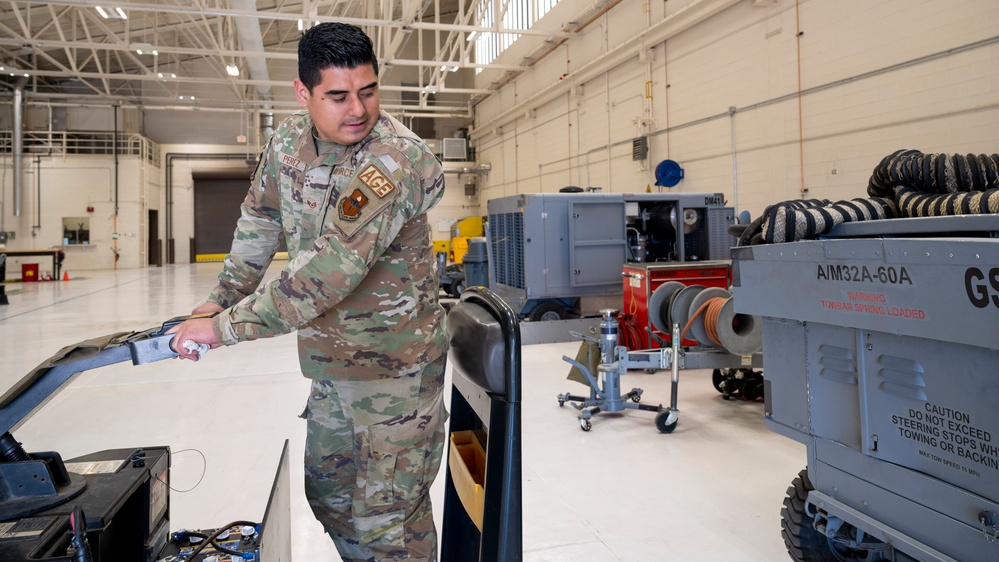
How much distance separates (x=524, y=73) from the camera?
677 inches

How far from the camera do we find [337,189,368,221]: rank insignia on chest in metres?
1.31

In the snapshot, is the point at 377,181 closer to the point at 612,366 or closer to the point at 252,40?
the point at 612,366

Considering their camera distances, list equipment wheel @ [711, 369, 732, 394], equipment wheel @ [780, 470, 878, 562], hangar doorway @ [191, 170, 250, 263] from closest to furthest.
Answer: equipment wheel @ [780, 470, 878, 562] < equipment wheel @ [711, 369, 732, 394] < hangar doorway @ [191, 170, 250, 263]

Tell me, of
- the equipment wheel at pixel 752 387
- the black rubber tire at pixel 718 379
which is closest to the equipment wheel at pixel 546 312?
the black rubber tire at pixel 718 379

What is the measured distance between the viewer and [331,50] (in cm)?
144

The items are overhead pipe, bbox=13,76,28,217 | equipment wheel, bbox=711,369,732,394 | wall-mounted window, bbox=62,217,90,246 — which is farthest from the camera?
wall-mounted window, bbox=62,217,90,246

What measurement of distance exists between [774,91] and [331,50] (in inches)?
332

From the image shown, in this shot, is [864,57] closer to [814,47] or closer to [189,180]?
[814,47]

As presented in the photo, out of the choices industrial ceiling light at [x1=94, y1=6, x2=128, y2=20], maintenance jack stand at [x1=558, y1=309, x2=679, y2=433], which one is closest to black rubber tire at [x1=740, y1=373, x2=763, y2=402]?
maintenance jack stand at [x1=558, y1=309, x2=679, y2=433]

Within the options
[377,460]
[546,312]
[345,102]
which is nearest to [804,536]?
[377,460]

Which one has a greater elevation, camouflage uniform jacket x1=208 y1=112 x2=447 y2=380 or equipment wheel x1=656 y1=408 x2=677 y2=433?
camouflage uniform jacket x1=208 y1=112 x2=447 y2=380

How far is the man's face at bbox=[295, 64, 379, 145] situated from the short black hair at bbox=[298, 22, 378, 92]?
14mm

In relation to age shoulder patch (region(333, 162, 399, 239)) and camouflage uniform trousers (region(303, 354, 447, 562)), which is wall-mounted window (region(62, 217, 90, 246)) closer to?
camouflage uniform trousers (region(303, 354, 447, 562))

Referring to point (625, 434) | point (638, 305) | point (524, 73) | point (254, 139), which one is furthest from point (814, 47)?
point (254, 139)
